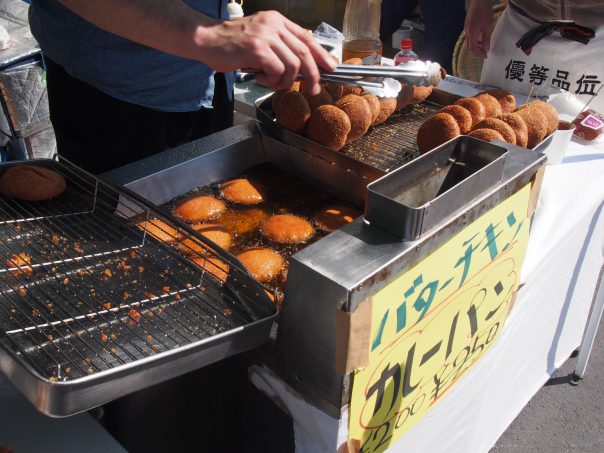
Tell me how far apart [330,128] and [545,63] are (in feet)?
5.65

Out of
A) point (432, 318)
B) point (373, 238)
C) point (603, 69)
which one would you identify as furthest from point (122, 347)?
point (603, 69)

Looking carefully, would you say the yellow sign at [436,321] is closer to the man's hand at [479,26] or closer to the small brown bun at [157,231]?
the small brown bun at [157,231]

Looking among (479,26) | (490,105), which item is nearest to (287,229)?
(490,105)

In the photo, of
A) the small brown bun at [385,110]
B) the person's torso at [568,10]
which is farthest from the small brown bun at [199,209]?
the person's torso at [568,10]

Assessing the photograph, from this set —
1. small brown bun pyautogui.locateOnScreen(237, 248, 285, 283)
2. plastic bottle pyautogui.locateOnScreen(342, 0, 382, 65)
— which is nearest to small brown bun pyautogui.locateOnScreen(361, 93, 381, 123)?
small brown bun pyautogui.locateOnScreen(237, 248, 285, 283)

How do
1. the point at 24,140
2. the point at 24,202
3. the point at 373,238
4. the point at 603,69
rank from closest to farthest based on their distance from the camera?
1. the point at 373,238
2. the point at 24,202
3. the point at 603,69
4. the point at 24,140

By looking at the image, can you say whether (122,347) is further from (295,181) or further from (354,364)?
(295,181)

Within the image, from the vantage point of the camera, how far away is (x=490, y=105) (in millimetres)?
2275

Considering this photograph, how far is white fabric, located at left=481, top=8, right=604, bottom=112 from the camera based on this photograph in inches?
117

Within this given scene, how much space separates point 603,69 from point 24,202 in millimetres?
2882

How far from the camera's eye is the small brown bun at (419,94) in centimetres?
251

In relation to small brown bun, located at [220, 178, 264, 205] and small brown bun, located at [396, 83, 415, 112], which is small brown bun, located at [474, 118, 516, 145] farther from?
small brown bun, located at [220, 178, 264, 205]

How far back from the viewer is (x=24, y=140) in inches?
152

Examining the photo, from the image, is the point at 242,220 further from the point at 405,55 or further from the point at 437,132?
the point at 405,55
